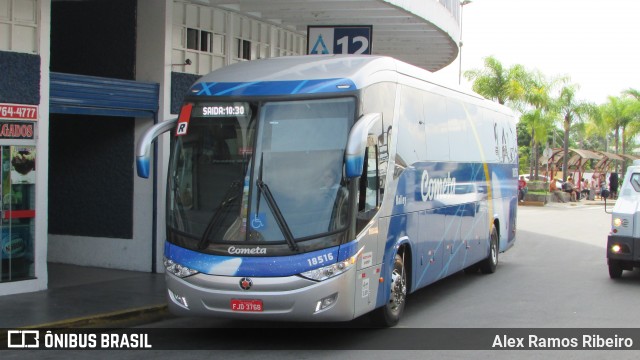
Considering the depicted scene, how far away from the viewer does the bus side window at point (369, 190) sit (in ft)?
27.6

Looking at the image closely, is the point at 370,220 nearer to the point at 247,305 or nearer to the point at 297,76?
the point at 247,305

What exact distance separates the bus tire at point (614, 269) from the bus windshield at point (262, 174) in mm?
7811

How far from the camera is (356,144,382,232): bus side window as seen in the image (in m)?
8.40

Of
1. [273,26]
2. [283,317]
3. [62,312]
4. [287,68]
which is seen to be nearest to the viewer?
[283,317]

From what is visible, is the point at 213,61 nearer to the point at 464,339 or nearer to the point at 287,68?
the point at 287,68

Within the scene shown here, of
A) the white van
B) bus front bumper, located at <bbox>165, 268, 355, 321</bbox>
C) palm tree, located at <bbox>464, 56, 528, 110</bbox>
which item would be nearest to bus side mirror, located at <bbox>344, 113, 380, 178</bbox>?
bus front bumper, located at <bbox>165, 268, 355, 321</bbox>

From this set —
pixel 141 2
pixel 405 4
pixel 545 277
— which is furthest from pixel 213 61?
pixel 545 277

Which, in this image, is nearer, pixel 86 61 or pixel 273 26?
pixel 86 61

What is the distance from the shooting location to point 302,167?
321 inches

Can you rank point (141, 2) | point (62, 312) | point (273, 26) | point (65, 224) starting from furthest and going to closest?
point (273, 26)
point (65, 224)
point (141, 2)
point (62, 312)

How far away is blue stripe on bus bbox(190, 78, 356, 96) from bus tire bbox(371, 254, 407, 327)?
242 centimetres

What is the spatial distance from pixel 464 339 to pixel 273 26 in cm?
969

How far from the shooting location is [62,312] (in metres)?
9.73

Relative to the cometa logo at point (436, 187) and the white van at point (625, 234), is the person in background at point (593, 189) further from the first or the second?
the cometa logo at point (436, 187)
